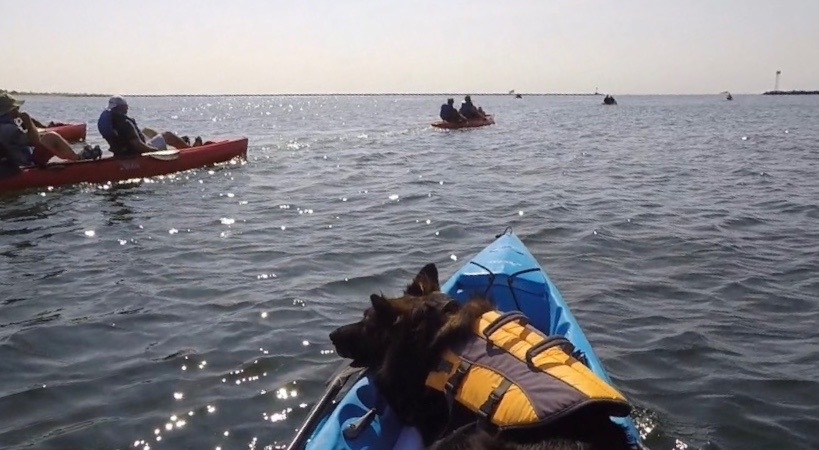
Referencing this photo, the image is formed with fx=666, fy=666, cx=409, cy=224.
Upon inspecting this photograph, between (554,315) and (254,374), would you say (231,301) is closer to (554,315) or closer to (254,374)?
(254,374)

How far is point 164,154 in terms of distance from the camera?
1577cm

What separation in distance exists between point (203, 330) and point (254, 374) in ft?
3.69

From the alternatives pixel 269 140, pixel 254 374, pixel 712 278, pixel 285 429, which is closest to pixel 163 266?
pixel 254 374

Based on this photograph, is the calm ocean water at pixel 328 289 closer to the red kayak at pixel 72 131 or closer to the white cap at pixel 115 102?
the white cap at pixel 115 102

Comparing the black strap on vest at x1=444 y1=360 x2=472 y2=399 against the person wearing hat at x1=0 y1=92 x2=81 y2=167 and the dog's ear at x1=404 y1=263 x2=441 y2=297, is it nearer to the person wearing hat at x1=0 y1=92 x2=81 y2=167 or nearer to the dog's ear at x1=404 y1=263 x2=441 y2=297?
the dog's ear at x1=404 y1=263 x2=441 y2=297

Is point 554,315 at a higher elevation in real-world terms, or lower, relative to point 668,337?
higher

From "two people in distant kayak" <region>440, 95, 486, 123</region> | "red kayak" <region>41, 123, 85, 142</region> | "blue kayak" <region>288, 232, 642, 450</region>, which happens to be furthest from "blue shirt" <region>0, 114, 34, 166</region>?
"two people in distant kayak" <region>440, 95, 486, 123</region>

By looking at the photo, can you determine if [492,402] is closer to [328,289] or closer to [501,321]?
[501,321]

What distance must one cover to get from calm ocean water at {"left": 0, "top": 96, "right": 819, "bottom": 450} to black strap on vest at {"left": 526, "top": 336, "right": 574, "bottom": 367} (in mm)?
1619

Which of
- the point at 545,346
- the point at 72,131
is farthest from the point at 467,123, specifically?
the point at 545,346

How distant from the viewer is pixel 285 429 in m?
4.65

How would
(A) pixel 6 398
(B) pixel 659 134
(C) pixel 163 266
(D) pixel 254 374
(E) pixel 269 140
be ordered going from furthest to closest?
(B) pixel 659 134
(E) pixel 269 140
(C) pixel 163 266
(D) pixel 254 374
(A) pixel 6 398

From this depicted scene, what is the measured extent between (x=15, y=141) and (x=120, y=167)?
2.21m

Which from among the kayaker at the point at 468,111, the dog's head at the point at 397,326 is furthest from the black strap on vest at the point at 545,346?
the kayaker at the point at 468,111
